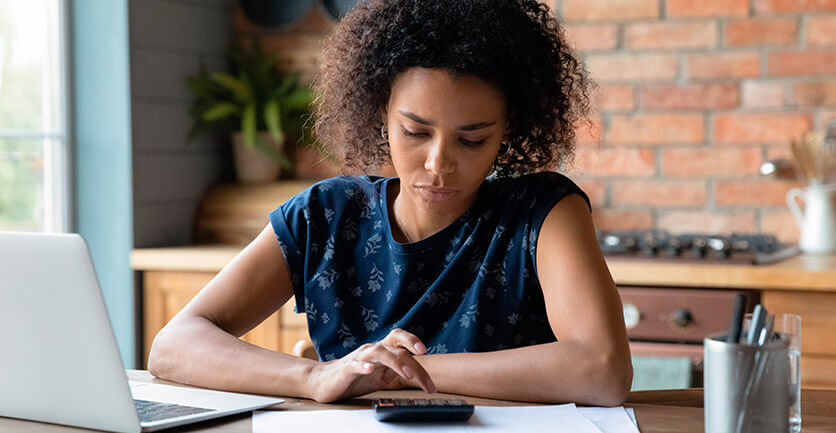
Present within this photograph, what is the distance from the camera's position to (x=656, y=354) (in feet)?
7.54

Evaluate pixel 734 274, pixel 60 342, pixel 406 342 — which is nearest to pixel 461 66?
pixel 406 342

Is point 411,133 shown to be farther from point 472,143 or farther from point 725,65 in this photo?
point 725,65

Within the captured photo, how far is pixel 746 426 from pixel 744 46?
2.04 metres

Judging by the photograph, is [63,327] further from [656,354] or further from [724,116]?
[724,116]

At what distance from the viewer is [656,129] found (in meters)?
2.82

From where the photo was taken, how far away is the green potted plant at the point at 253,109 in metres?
2.97

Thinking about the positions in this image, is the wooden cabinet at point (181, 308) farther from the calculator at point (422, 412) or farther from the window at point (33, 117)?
the calculator at point (422, 412)

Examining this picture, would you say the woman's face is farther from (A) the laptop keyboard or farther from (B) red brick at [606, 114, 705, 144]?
(B) red brick at [606, 114, 705, 144]

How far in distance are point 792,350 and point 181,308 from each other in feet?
6.85

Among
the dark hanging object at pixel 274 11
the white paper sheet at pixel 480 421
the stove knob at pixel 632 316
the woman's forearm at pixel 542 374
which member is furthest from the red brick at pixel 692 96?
the white paper sheet at pixel 480 421

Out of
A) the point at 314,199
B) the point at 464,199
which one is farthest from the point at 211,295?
the point at 464,199

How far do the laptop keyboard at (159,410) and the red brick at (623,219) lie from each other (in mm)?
1925

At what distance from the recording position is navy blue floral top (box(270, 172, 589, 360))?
150cm

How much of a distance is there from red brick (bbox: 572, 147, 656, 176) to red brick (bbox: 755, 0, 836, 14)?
52 centimetres
